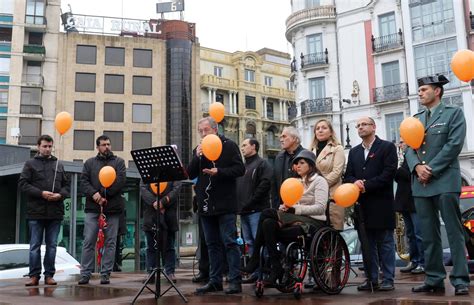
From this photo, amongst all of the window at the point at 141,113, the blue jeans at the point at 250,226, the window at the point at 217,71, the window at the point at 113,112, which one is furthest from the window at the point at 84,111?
the blue jeans at the point at 250,226

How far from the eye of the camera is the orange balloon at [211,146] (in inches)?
240

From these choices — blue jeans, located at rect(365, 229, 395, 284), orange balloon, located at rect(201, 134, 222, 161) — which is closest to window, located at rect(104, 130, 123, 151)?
orange balloon, located at rect(201, 134, 222, 161)

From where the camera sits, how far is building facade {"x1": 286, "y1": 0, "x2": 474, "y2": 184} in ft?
104

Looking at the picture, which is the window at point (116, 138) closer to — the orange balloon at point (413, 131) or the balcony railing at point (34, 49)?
the balcony railing at point (34, 49)

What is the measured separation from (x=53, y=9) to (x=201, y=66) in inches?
594

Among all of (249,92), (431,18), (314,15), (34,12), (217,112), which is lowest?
(217,112)

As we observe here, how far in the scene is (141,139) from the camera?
1951 inches

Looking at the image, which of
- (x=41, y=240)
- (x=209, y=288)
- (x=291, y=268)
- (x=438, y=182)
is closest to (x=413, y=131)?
(x=438, y=182)

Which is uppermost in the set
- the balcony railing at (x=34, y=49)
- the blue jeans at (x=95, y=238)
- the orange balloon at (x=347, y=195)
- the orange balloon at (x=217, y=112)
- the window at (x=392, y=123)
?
the balcony railing at (x=34, y=49)

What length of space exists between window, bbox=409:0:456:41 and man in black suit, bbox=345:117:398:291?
28627 millimetres

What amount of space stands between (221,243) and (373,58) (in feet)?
102

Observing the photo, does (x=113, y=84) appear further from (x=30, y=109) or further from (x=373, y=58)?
(x=373, y=58)

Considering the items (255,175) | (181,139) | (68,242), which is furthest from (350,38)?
(255,175)

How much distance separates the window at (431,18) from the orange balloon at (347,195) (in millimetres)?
29313
